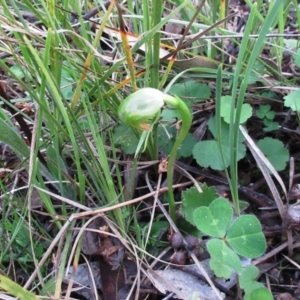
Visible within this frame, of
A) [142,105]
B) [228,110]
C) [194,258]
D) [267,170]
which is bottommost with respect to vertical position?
[194,258]

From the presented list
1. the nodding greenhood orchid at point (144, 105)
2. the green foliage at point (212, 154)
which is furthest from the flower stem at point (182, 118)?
the green foliage at point (212, 154)

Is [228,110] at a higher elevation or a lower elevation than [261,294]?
higher

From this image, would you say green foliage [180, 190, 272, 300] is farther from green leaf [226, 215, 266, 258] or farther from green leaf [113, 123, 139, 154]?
green leaf [113, 123, 139, 154]

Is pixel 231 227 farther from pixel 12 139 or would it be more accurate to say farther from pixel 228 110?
pixel 12 139

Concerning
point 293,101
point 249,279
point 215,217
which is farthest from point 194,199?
point 293,101

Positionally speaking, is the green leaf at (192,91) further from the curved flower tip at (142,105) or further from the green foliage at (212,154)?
the curved flower tip at (142,105)

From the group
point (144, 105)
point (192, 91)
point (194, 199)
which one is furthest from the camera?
point (192, 91)

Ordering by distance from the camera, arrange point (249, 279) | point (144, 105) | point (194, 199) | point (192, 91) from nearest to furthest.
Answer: point (144, 105), point (249, 279), point (194, 199), point (192, 91)

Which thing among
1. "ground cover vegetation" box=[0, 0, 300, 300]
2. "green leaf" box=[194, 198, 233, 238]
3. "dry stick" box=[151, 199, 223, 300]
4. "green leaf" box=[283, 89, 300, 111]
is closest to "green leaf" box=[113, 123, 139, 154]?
"ground cover vegetation" box=[0, 0, 300, 300]
